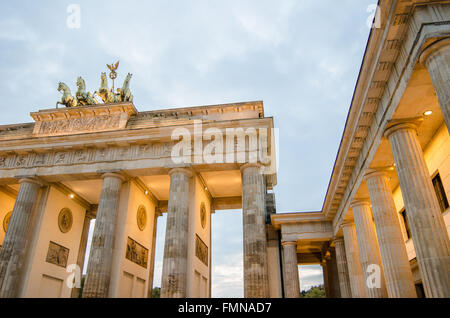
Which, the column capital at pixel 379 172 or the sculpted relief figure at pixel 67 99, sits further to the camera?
the sculpted relief figure at pixel 67 99

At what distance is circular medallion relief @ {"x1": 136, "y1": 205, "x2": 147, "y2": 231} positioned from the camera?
21508mm

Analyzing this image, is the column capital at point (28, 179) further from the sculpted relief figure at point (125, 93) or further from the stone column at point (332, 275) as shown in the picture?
the stone column at point (332, 275)

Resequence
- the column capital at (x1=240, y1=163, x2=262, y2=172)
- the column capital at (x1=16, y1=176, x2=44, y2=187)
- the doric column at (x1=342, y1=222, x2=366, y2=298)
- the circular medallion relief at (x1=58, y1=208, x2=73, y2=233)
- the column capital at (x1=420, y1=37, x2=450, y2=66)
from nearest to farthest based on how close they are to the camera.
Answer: the column capital at (x1=420, y1=37, x2=450, y2=66)
the doric column at (x1=342, y1=222, x2=366, y2=298)
the column capital at (x1=240, y1=163, x2=262, y2=172)
the column capital at (x1=16, y1=176, x2=44, y2=187)
the circular medallion relief at (x1=58, y1=208, x2=73, y2=233)

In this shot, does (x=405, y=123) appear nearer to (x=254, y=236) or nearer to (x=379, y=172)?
(x=379, y=172)

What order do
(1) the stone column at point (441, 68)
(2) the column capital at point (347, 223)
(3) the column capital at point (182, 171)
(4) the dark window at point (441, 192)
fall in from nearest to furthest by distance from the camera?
(1) the stone column at point (441, 68)
(4) the dark window at point (441, 192)
(3) the column capital at point (182, 171)
(2) the column capital at point (347, 223)

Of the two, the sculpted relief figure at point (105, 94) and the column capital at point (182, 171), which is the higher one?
the sculpted relief figure at point (105, 94)

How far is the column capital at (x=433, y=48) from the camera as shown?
792 cm

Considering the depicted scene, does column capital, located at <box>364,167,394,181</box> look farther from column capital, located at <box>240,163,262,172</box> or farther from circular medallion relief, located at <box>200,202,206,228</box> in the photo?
circular medallion relief, located at <box>200,202,206,228</box>

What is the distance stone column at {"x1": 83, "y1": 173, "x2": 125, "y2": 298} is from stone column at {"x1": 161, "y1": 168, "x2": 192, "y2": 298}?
3.16m

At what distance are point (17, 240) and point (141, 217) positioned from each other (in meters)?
6.96

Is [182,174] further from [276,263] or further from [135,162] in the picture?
[276,263]

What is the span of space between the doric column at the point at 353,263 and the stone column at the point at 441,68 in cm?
1282

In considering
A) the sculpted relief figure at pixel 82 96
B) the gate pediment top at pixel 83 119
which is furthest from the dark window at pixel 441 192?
the sculpted relief figure at pixel 82 96

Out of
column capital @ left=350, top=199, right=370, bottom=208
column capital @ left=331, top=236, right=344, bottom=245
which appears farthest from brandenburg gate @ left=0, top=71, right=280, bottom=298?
column capital @ left=350, top=199, right=370, bottom=208
